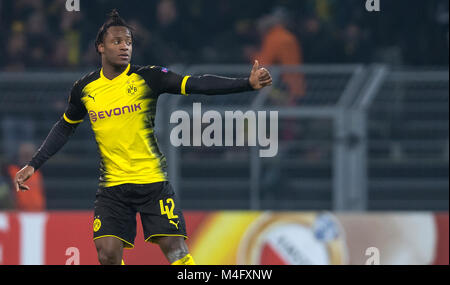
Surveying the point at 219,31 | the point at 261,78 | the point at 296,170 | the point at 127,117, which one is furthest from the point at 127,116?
the point at 219,31

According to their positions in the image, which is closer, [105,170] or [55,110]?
[105,170]

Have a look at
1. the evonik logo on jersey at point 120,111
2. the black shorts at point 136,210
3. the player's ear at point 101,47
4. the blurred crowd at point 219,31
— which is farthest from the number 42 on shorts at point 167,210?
the blurred crowd at point 219,31

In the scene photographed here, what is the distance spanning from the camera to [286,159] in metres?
10.0

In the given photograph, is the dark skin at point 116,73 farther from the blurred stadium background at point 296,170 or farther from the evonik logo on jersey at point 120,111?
the blurred stadium background at point 296,170

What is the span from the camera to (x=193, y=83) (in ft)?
20.4

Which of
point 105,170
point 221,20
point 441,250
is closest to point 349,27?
point 221,20

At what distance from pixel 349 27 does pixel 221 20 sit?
1.49m

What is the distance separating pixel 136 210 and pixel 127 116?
573 millimetres

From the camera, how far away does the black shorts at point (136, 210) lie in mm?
6430

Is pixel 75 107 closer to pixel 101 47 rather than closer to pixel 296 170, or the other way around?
pixel 101 47
